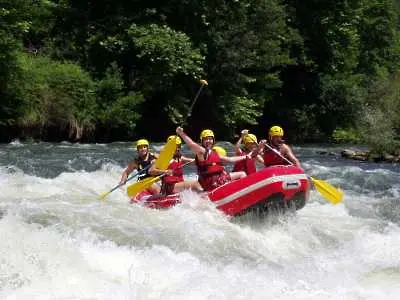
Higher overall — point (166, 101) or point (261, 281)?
point (261, 281)

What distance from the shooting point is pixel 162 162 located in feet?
31.7

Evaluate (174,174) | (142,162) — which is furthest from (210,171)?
(142,162)

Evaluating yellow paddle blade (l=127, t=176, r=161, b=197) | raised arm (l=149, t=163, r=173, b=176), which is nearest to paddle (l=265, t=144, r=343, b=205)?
raised arm (l=149, t=163, r=173, b=176)

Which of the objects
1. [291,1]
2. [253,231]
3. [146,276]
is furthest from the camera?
[291,1]

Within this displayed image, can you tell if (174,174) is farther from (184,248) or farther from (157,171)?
(184,248)

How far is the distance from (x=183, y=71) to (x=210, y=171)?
515 inches

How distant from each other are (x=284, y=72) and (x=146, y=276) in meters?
25.3

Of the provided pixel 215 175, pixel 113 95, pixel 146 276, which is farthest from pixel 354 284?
pixel 113 95

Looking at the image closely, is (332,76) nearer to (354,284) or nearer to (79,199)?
(79,199)

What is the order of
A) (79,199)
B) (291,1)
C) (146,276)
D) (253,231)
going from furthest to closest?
1. (291,1)
2. (79,199)
3. (253,231)
4. (146,276)

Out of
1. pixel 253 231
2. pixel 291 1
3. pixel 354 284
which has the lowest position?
pixel 253 231

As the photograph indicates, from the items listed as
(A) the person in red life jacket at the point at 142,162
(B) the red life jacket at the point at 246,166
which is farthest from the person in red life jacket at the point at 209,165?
(A) the person in red life jacket at the point at 142,162

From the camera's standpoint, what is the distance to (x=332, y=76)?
3038 centimetres

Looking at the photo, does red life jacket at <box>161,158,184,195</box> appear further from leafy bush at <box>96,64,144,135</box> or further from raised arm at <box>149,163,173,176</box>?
leafy bush at <box>96,64,144,135</box>
